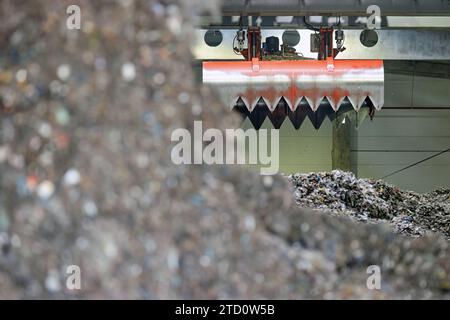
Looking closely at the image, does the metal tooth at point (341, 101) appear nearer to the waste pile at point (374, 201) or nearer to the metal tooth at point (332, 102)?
the metal tooth at point (332, 102)

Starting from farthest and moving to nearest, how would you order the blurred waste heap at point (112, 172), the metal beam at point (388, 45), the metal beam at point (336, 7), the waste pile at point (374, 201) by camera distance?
the metal beam at point (388, 45)
the metal beam at point (336, 7)
the waste pile at point (374, 201)
the blurred waste heap at point (112, 172)

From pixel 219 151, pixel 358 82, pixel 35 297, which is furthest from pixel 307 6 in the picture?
pixel 35 297

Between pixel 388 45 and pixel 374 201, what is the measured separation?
725 millimetres

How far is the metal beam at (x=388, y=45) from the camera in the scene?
1.69 meters

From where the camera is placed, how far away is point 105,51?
1.75 feet

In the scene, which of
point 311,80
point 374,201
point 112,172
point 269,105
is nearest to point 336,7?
point 311,80

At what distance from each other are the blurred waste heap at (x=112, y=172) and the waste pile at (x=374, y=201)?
50 cm

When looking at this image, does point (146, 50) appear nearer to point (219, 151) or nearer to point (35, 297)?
point (219, 151)

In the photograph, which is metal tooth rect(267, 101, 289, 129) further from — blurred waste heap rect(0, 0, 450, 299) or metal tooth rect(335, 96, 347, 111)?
blurred waste heap rect(0, 0, 450, 299)

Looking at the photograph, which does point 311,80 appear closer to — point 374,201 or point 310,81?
point 310,81

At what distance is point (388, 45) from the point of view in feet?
5.92

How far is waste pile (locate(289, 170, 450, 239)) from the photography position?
111 cm

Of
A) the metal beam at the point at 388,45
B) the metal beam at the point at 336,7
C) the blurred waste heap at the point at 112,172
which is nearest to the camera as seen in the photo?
the blurred waste heap at the point at 112,172

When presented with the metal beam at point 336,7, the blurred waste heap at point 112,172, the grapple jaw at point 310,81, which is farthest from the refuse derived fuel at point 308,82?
the blurred waste heap at point 112,172
